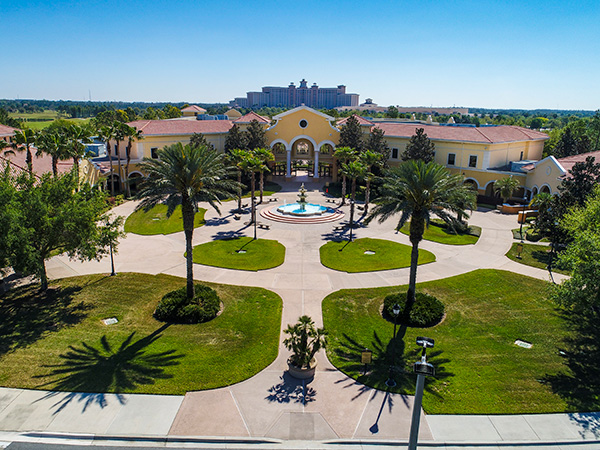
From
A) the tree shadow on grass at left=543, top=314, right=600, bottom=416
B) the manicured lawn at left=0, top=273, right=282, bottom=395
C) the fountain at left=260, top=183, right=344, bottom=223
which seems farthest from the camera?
the fountain at left=260, top=183, right=344, bottom=223

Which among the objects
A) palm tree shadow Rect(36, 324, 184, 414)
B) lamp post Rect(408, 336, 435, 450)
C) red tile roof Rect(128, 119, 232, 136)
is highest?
red tile roof Rect(128, 119, 232, 136)

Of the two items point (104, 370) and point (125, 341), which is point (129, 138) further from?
point (104, 370)

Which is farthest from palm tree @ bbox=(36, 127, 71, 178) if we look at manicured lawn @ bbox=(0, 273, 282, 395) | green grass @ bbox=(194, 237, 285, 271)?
manicured lawn @ bbox=(0, 273, 282, 395)

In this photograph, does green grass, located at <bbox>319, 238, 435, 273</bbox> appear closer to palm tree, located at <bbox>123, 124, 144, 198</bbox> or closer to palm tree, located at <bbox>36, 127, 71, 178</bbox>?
→ palm tree, located at <bbox>36, 127, 71, 178</bbox>

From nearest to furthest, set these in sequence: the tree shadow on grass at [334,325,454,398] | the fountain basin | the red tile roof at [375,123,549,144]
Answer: the tree shadow on grass at [334,325,454,398] < the fountain basin < the red tile roof at [375,123,549,144]

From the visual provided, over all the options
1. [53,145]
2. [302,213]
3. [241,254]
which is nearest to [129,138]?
[53,145]
